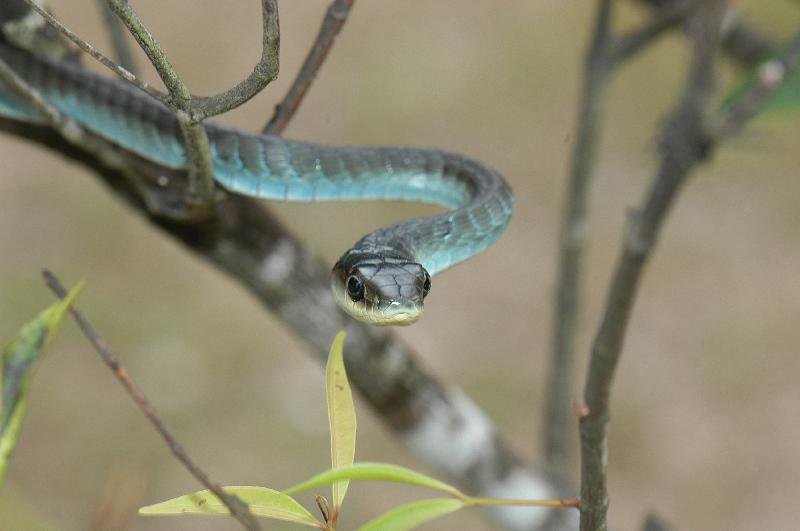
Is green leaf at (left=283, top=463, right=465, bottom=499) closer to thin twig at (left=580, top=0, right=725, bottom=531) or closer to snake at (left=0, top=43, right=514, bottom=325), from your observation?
thin twig at (left=580, top=0, right=725, bottom=531)

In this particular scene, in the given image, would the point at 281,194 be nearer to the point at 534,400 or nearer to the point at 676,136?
the point at 676,136

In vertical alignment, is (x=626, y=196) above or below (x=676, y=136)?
above

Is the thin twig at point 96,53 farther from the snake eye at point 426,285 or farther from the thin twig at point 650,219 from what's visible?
the thin twig at point 650,219

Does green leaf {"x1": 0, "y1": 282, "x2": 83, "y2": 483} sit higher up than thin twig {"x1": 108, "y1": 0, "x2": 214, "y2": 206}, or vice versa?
thin twig {"x1": 108, "y1": 0, "x2": 214, "y2": 206}

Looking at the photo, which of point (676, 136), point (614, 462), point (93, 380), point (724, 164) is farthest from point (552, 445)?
point (724, 164)

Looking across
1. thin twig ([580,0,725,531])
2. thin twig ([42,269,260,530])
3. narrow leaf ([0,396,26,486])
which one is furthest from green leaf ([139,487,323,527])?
thin twig ([580,0,725,531])

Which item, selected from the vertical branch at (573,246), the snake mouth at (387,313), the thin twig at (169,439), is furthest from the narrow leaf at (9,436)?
the vertical branch at (573,246)
